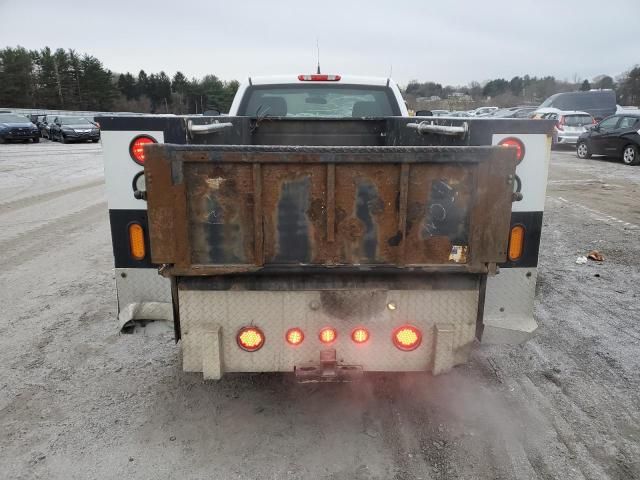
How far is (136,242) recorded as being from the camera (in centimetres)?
331

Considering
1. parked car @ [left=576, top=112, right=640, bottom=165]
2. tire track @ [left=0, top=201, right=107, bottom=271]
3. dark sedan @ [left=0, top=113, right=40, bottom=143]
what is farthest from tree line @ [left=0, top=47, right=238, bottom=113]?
tire track @ [left=0, top=201, right=107, bottom=271]

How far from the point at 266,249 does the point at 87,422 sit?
1.76 m

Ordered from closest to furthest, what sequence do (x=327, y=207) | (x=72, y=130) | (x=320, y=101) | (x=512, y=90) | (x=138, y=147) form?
(x=327, y=207), (x=138, y=147), (x=320, y=101), (x=72, y=130), (x=512, y=90)

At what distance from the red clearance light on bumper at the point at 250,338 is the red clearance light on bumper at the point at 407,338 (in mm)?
775

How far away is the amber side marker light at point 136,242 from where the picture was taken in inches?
130

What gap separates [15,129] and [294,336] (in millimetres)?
31372

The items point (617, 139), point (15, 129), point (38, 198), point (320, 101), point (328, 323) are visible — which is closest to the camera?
point (328, 323)

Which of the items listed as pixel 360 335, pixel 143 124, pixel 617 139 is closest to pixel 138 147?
pixel 143 124

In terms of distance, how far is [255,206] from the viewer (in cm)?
255

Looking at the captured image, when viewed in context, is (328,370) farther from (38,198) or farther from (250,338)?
(38,198)

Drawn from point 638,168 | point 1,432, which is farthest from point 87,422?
point 638,168

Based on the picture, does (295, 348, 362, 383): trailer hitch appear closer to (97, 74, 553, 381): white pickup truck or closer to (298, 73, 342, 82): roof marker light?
(97, 74, 553, 381): white pickup truck

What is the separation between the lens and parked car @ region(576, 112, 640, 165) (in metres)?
16.9

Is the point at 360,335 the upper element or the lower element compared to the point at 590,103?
lower
